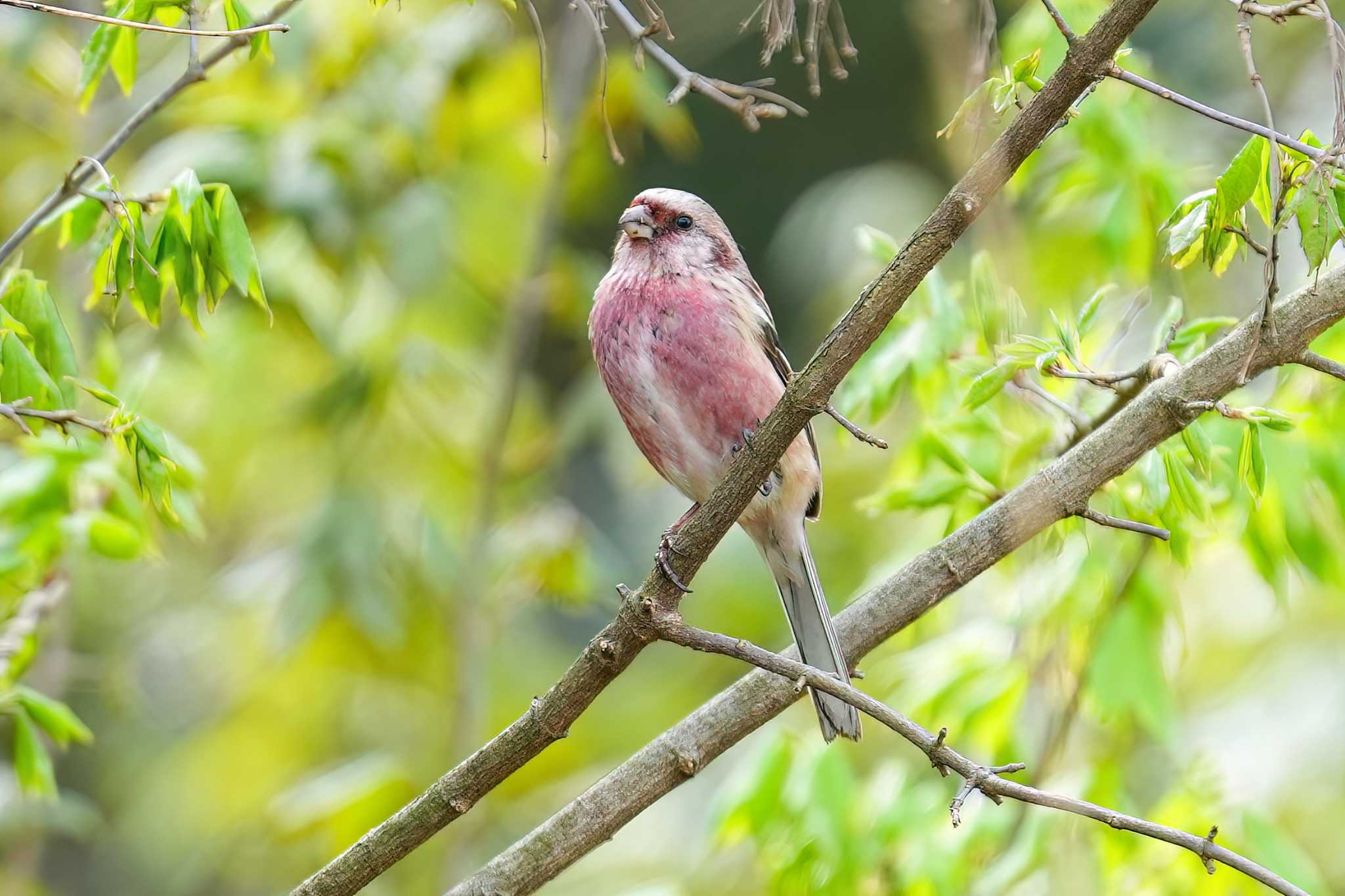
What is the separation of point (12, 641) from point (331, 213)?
189 centimetres

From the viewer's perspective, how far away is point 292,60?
168 inches

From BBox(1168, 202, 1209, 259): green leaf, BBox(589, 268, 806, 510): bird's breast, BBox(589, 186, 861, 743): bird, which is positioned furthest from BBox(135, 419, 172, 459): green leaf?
BBox(1168, 202, 1209, 259): green leaf

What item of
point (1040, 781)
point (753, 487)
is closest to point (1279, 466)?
point (1040, 781)

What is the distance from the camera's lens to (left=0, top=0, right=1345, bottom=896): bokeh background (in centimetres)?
344

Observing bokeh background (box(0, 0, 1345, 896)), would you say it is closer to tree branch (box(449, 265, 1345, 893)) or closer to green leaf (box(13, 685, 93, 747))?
tree branch (box(449, 265, 1345, 893))

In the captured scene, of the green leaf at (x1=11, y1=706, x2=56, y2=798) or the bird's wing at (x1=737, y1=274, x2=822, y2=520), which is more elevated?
the bird's wing at (x1=737, y1=274, x2=822, y2=520)

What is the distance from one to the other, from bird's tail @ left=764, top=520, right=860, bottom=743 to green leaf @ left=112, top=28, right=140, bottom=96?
1957 mm

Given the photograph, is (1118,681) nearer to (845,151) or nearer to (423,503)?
(423,503)

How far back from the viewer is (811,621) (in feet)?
12.0

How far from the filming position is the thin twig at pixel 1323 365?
237 centimetres

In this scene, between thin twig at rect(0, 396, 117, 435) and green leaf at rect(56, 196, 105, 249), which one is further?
green leaf at rect(56, 196, 105, 249)

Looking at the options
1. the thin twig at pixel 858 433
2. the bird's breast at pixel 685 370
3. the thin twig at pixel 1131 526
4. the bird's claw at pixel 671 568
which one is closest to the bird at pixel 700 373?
the bird's breast at pixel 685 370

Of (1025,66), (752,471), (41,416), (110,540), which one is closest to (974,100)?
(1025,66)

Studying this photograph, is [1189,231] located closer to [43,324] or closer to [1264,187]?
[1264,187]
